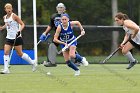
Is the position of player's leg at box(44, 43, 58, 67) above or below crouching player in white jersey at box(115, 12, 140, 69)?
below

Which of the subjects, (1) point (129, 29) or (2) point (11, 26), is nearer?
(1) point (129, 29)

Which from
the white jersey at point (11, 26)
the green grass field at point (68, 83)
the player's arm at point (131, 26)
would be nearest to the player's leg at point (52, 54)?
the white jersey at point (11, 26)

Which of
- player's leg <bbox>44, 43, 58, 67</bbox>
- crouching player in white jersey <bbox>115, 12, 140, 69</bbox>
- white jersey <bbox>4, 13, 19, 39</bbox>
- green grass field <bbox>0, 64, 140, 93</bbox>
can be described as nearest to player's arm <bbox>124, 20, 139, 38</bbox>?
crouching player in white jersey <bbox>115, 12, 140, 69</bbox>

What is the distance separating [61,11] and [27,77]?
3.53 metres

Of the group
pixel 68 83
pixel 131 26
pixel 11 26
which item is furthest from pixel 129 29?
pixel 68 83

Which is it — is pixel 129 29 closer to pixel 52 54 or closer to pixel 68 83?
pixel 68 83

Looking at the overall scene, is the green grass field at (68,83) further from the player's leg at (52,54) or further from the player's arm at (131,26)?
the player's leg at (52,54)

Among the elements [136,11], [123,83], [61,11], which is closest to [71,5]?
[136,11]

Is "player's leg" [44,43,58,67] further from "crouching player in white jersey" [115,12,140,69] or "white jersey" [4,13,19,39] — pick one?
"white jersey" [4,13,19,39]

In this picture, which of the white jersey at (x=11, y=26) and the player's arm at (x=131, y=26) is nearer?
the player's arm at (x=131, y=26)

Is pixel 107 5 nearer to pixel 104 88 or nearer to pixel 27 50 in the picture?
pixel 27 50

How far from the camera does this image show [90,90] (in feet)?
37.6

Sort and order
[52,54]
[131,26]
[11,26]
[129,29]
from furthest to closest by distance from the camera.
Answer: [52,54]
[11,26]
[129,29]
[131,26]

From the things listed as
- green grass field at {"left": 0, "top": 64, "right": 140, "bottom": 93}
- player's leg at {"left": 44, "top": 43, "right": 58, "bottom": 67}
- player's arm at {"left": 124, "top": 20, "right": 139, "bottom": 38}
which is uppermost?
player's arm at {"left": 124, "top": 20, "right": 139, "bottom": 38}
